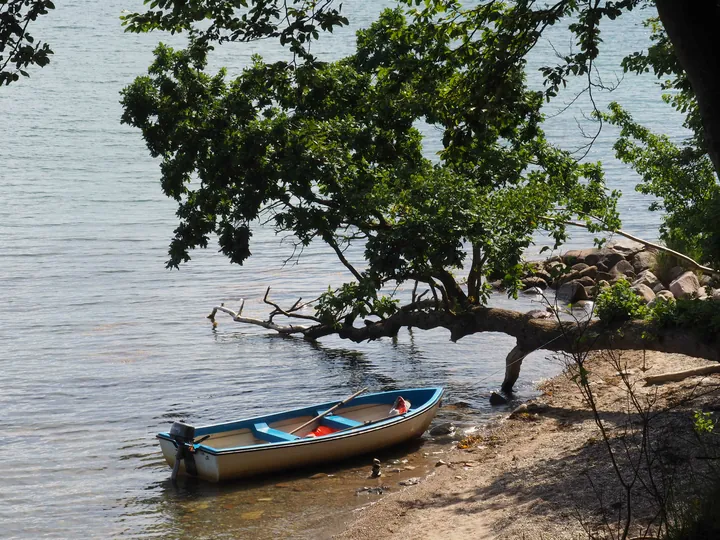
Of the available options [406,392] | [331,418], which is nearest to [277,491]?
[331,418]

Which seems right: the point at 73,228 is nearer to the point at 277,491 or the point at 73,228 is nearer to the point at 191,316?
the point at 191,316

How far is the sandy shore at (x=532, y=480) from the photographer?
1003 centimetres

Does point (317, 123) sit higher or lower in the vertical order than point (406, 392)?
higher

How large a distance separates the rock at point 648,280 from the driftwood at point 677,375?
8.63 m

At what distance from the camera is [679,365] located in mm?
16234

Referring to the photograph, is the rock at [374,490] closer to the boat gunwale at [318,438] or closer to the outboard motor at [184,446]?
the boat gunwale at [318,438]

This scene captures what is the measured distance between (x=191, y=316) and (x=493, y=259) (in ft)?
38.9

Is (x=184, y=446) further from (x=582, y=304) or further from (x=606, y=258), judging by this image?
(x=606, y=258)

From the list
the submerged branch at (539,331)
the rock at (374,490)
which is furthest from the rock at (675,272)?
the rock at (374,490)

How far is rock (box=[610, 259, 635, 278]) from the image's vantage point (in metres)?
25.0

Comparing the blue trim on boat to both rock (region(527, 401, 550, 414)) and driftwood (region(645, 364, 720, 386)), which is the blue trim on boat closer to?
rock (region(527, 401, 550, 414))

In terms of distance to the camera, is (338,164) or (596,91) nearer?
(338,164)

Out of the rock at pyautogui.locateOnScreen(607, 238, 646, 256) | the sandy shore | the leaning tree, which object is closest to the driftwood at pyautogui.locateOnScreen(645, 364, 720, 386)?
the sandy shore

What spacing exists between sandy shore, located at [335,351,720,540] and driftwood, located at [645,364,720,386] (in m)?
0.13
